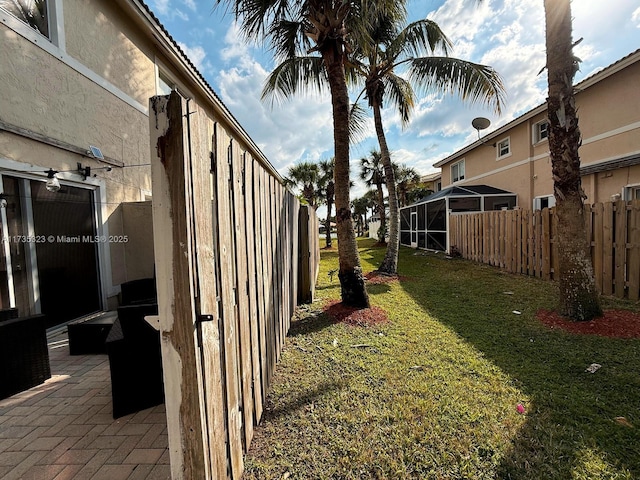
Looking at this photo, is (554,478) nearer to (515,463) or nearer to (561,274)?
(515,463)

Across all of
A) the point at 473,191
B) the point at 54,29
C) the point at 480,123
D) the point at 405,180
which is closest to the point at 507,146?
the point at 480,123

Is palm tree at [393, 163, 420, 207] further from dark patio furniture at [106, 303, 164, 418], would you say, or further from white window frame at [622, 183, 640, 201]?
dark patio furniture at [106, 303, 164, 418]

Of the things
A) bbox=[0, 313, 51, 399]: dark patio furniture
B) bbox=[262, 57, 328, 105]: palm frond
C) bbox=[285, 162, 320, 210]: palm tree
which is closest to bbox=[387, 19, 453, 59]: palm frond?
bbox=[262, 57, 328, 105]: palm frond

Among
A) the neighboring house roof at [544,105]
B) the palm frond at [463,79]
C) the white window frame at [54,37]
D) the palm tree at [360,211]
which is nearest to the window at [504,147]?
the neighboring house roof at [544,105]

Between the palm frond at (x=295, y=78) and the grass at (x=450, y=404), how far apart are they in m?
6.46

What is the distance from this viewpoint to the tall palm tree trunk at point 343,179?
5000mm

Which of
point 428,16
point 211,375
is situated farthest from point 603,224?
point 211,375

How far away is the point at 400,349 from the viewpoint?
3.81m

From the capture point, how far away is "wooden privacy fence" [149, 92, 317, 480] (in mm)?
1241

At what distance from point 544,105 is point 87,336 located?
1630 centimetres

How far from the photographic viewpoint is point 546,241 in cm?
769

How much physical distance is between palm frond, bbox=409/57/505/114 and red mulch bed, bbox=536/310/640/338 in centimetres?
545

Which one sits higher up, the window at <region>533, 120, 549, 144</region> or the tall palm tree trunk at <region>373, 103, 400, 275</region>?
the window at <region>533, 120, 549, 144</region>

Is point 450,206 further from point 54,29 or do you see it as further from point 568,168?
point 54,29
